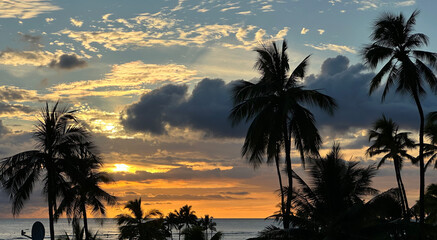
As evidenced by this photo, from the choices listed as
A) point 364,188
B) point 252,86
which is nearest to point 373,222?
point 364,188

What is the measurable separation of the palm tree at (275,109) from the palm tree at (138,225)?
57.3 ft

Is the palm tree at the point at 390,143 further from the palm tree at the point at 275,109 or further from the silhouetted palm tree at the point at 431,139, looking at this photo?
the palm tree at the point at 275,109

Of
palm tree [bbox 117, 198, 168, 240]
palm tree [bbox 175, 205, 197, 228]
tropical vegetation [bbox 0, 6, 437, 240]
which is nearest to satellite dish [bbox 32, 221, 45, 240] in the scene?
tropical vegetation [bbox 0, 6, 437, 240]

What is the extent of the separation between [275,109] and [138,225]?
2047cm

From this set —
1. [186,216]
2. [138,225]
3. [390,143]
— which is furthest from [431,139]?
[186,216]

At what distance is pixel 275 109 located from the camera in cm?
3164

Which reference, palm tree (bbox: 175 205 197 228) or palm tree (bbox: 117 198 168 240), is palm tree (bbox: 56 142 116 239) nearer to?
palm tree (bbox: 117 198 168 240)

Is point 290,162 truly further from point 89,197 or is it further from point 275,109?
point 89,197

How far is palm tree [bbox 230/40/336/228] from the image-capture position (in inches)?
1220

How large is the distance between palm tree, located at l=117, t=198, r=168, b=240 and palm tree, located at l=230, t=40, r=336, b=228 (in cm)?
1747

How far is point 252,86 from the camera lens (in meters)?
32.4

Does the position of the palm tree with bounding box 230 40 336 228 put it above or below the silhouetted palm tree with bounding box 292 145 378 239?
above

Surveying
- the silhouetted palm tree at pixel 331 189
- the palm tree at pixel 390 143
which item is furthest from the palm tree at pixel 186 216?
the silhouetted palm tree at pixel 331 189

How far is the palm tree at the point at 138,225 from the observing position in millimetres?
46156
